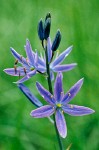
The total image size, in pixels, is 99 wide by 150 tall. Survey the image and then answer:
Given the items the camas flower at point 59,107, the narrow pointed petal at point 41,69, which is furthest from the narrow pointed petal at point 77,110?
the narrow pointed petal at point 41,69

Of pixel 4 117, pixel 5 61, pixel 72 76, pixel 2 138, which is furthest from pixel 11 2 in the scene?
pixel 2 138

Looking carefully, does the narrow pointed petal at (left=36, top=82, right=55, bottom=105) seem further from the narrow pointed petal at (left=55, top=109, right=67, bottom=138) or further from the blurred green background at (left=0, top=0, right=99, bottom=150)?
the blurred green background at (left=0, top=0, right=99, bottom=150)

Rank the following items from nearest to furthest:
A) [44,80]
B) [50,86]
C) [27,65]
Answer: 1. [50,86]
2. [27,65]
3. [44,80]

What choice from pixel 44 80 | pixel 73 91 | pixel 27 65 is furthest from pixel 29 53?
pixel 44 80

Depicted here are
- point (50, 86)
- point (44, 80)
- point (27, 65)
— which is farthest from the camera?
point (44, 80)

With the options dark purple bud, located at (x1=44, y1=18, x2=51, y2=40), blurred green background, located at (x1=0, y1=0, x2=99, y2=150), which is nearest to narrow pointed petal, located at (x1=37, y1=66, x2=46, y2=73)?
dark purple bud, located at (x1=44, y1=18, x2=51, y2=40)

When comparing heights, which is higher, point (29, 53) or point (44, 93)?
point (29, 53)

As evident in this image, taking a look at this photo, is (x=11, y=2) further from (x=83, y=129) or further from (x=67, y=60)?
(x=83, y=129)

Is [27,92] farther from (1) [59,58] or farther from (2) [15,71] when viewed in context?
(1) [59,58]
